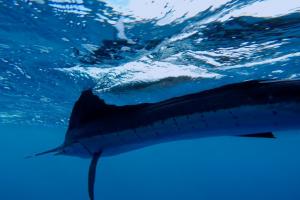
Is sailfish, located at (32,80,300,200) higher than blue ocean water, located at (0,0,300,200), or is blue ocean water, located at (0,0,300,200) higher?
blue ocean water, located at (0,0,300,200)

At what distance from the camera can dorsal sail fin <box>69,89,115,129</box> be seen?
3.83m

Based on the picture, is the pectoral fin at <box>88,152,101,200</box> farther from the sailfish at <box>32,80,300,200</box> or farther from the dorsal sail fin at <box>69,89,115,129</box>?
the dorsal sail fin at <box>69,89,115,129</box>

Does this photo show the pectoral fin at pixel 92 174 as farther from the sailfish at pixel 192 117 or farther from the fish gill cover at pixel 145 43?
the fish gill cover at pixel 145 43

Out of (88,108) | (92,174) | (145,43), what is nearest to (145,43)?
(145,43)

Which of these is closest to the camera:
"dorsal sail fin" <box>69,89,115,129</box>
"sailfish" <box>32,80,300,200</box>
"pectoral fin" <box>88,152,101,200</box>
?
"sailfish" <box>32,80,300,200</box>

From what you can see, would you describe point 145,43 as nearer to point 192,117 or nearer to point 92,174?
point 92,174

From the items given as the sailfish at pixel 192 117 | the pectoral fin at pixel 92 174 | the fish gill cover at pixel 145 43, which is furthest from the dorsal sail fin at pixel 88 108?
the fish gill cover at pixel 145 43

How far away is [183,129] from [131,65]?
803 centimetres

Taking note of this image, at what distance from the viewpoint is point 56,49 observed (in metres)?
9.57

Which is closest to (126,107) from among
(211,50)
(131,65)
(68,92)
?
(211,50)

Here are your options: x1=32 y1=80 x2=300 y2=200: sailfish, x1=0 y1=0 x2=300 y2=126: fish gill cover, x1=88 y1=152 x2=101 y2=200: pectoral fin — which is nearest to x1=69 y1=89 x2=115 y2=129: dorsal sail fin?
x1=32 y1=80 x2=300 y2=200: sailfish

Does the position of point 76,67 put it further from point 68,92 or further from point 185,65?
point 68,92

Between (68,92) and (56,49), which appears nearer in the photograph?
(56,49)

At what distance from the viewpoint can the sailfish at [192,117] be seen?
8.59 ft
